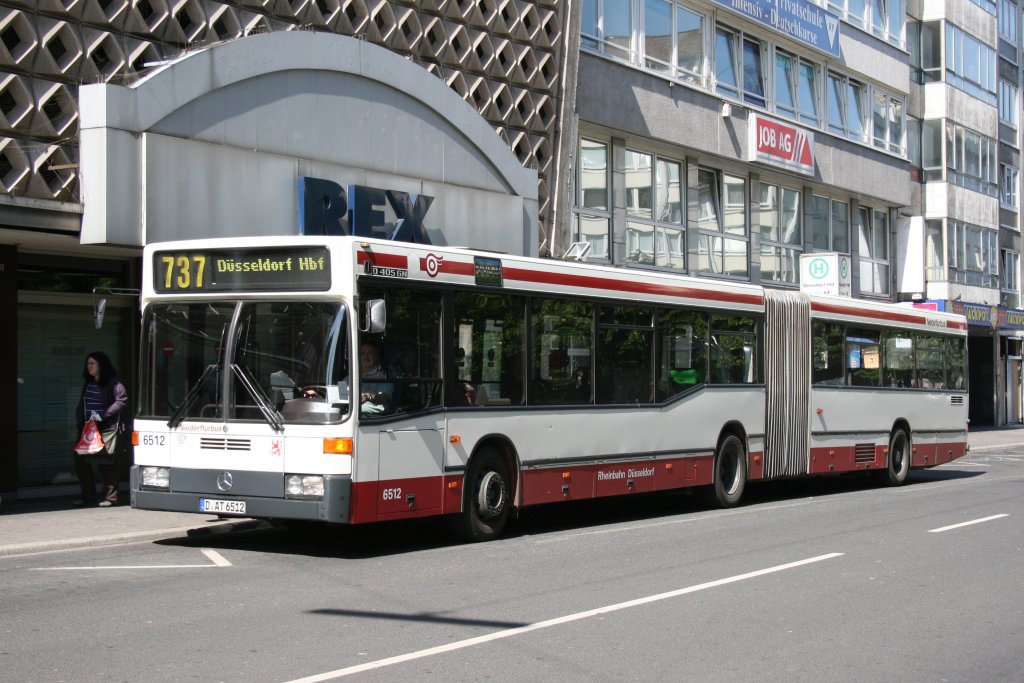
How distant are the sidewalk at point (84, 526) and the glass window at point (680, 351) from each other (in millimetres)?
5196

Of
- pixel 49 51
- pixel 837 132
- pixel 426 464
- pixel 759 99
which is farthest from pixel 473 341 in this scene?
pixel 837 132

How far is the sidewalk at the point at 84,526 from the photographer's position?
11688 mm

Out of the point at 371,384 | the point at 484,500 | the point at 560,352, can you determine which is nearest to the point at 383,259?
the point at 371,384

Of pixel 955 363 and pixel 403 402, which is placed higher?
pixel 955 363

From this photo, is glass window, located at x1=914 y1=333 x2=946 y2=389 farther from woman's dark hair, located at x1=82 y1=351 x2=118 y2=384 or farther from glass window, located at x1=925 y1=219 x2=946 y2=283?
glass window, located at x1=925 y1=219 x2=946 y2=283

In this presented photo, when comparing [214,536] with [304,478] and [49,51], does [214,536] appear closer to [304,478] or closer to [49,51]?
[304,478]

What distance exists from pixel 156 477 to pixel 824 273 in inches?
896

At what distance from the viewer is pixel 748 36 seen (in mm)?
30297

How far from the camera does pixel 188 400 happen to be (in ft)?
36.6

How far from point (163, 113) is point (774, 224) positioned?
20159 millimetres

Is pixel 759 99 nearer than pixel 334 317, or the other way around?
pixel 334 317

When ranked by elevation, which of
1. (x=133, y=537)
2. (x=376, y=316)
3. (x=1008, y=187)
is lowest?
(x=133, y=537)

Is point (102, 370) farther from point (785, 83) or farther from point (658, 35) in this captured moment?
point (785, 83)

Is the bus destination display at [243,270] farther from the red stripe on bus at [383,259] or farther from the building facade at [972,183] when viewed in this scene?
the building facade at [972,183]
